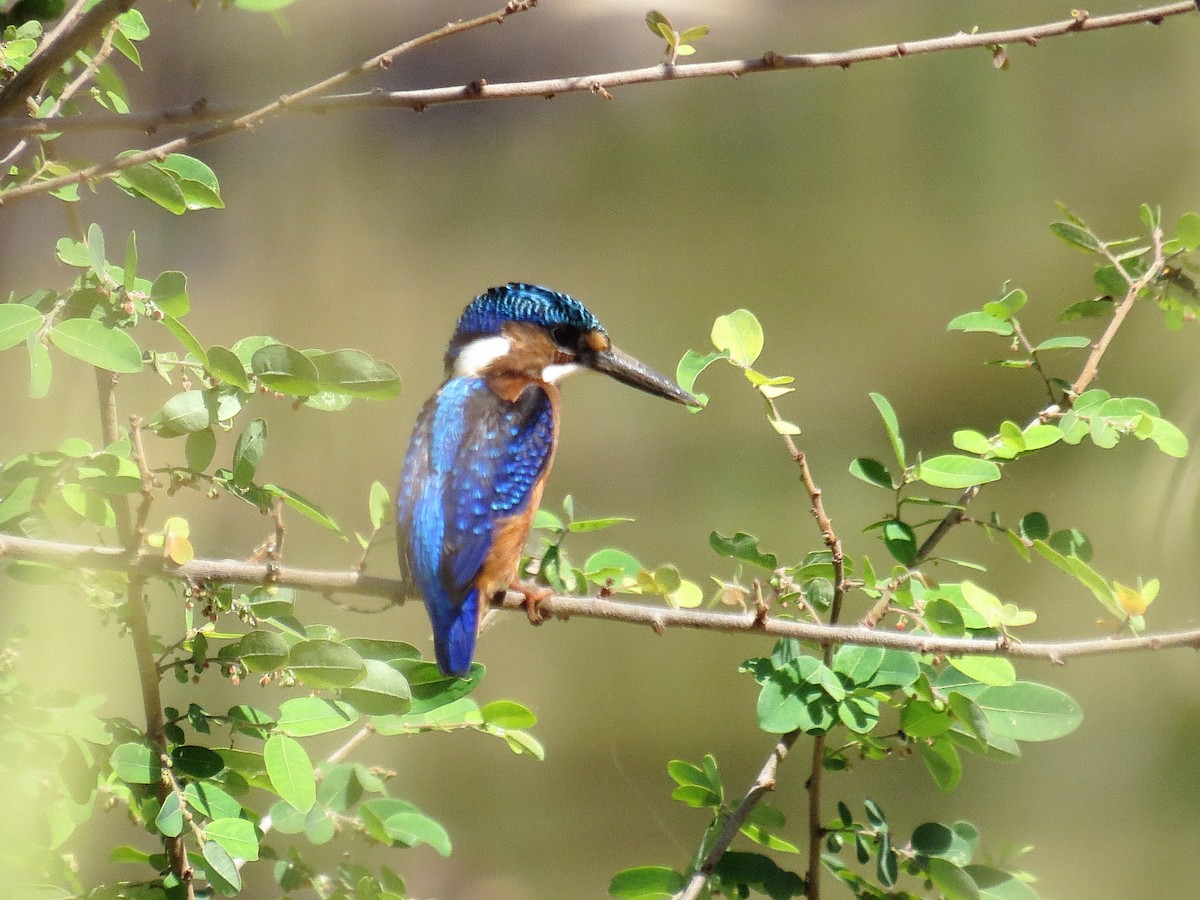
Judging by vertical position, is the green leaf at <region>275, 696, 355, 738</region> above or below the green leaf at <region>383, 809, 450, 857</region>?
above

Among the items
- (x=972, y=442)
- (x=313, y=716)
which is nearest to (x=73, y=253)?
(x=313, y=716)

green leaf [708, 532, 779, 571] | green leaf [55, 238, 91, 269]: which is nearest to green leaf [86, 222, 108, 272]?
green leaf [55, 238, 91, 269]

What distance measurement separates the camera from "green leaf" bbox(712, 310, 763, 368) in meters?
0.81

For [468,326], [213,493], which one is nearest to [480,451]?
[468,326]

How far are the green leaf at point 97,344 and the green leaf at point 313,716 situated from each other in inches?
10.7

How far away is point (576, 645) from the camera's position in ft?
5.51

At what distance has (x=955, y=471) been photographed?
0.82 meters

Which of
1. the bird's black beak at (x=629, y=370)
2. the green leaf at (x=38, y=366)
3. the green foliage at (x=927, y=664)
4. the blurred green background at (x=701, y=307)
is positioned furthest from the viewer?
the blurred green background at (x=701, y=307)

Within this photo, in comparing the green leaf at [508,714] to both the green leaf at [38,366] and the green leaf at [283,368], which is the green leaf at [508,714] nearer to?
the green leaf at [283,368]

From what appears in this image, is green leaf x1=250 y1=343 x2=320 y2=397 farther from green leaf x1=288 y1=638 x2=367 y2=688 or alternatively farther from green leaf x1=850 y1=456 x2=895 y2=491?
green leaf x1=850 y1=456 x2=895 y2=491

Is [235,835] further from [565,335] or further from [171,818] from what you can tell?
[565,335]

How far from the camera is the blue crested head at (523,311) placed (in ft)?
3.92

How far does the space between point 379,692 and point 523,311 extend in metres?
0.61

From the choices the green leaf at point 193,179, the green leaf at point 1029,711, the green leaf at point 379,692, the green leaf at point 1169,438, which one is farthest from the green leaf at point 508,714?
the green leaf at point 1169,438
